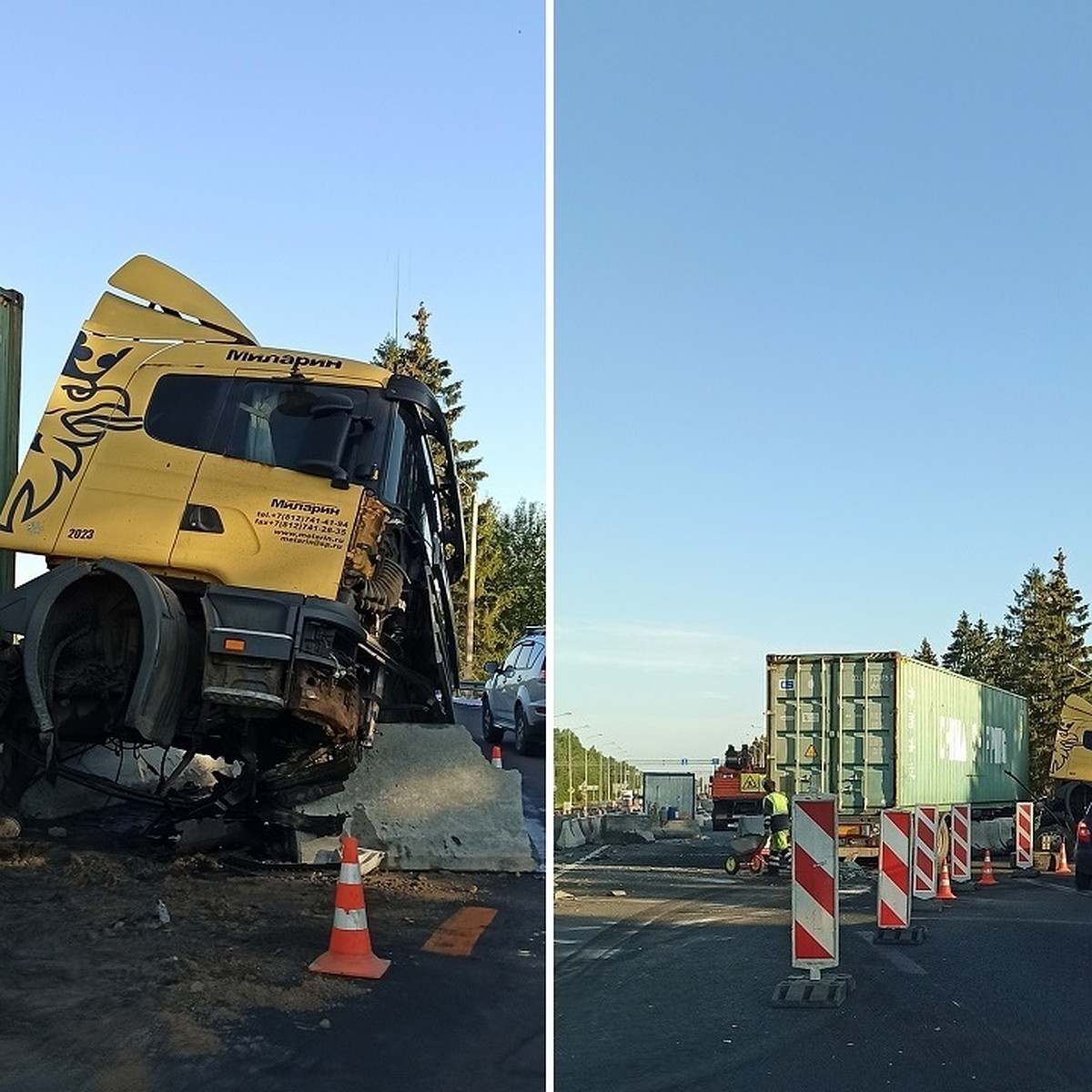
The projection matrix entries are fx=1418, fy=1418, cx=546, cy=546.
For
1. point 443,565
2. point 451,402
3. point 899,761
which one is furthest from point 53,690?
point 899,761

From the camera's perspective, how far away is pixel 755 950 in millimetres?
10516

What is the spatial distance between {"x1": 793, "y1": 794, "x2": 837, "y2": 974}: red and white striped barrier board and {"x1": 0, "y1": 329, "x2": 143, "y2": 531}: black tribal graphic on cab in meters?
4.65

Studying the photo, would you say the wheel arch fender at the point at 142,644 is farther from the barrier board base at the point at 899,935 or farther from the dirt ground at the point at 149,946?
the barrier board base at the point at 899,935

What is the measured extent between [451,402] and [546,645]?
40.1ft

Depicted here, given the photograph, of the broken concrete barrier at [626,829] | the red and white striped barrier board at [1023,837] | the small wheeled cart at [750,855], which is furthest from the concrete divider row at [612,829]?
the red and white striped barrier board at [1023,837]

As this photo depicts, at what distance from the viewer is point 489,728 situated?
15633 millimetres

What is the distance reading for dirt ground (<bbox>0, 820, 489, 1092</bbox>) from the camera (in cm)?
533

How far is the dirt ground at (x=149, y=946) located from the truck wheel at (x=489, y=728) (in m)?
6.17

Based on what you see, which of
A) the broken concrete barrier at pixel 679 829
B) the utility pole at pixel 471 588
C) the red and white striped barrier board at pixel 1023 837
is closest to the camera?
the utility pole at pixel 471 588

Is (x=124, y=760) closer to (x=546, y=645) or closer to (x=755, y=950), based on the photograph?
(x=755, y=950)

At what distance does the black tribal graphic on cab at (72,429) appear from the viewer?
8273 mm

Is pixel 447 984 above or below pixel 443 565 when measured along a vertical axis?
below

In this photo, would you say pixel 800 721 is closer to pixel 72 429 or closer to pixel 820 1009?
pixel 820 1009

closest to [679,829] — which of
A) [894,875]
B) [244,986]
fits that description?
[894,875]
